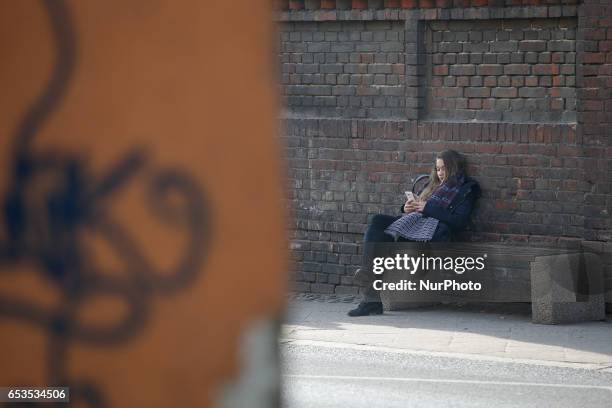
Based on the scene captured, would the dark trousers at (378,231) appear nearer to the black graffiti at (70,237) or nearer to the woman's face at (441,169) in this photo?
the woman's face at (441,169)

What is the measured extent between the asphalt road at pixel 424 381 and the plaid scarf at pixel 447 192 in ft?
6.87

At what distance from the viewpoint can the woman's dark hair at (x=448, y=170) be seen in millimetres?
11141

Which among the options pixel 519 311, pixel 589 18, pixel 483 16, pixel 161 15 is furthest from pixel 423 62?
pixel 161 15

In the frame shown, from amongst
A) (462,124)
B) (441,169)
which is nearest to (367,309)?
(441,169)

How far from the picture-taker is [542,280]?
33.9ft

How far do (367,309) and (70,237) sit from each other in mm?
9230

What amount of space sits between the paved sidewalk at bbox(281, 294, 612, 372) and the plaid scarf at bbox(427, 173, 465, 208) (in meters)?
1.00

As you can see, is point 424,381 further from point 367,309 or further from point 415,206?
point 415,206

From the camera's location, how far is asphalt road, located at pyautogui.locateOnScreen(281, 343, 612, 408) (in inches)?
293

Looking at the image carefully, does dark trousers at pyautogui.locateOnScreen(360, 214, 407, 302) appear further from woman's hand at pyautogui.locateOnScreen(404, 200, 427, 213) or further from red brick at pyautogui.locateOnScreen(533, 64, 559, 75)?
red brick at pyautogui.locateOnScreen(533, 64, 559, 75)

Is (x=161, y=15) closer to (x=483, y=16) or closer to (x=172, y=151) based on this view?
(x=172, y=151)

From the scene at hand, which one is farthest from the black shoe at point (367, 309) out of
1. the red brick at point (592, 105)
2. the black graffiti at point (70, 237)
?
the black graffiti at point (70, 237)

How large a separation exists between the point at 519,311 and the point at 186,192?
940cm

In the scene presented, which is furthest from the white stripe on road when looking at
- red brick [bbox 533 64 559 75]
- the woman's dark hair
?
red brick [bbox 533 64 559 75]
